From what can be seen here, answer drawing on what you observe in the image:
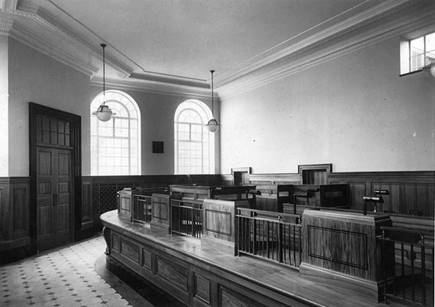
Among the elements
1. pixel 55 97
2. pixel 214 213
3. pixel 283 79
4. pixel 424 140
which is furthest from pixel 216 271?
pixel 283 79

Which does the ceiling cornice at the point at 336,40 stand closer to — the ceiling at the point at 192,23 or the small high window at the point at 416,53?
the small high window at the point at 416,53

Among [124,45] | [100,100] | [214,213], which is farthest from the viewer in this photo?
[100,100]

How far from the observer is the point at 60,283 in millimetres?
5129

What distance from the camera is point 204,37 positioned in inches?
293

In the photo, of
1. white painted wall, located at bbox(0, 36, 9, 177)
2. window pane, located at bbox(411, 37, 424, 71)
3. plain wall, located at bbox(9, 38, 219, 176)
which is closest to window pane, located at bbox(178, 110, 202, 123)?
plain wall, located at bbox(9, 38, 219, 176)

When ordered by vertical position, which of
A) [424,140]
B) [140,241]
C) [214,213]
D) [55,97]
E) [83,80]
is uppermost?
[83,80]

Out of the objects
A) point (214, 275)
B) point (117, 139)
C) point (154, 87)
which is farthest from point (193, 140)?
point (214, 275)

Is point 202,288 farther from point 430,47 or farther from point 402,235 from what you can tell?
point 430,47

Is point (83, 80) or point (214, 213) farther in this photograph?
point (83, 80)

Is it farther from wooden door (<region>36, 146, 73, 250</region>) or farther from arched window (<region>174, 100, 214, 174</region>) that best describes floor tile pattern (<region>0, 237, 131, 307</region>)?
arched window (<region>174, 100, 214, 174</region>)

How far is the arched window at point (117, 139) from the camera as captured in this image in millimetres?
9875

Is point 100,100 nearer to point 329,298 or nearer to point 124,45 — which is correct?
point 124,45

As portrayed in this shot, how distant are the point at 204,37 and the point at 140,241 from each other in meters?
4.41

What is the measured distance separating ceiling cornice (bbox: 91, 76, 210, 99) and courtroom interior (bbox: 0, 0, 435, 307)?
0.22ft
